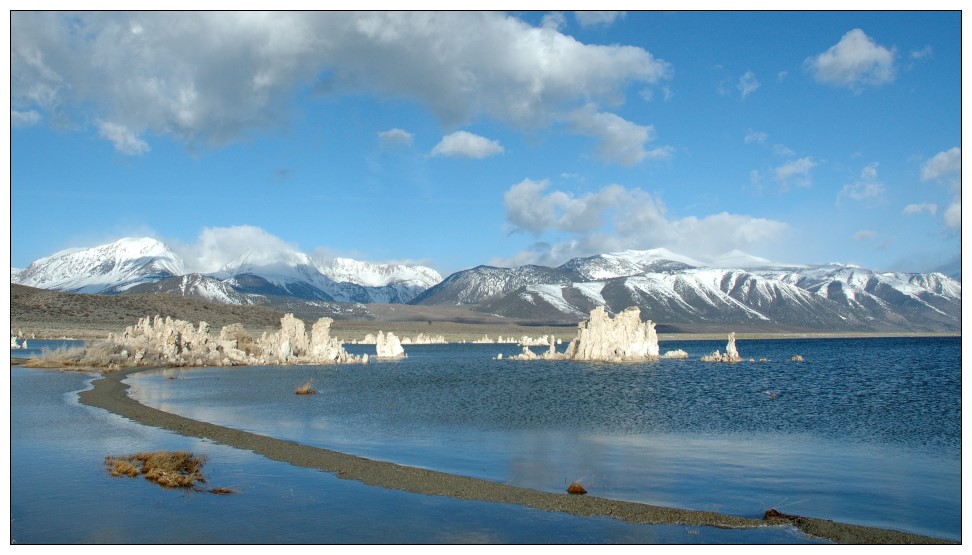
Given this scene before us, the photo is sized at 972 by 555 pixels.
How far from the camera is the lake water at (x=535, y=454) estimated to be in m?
11.9

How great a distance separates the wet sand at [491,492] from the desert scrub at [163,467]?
88.0 inches

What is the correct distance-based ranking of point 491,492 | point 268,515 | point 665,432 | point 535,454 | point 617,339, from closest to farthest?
point 268,515 < point 491,492 < point 535,454 < point 665,432 < point 617,339

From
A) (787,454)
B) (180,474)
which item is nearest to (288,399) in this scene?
(180,474)

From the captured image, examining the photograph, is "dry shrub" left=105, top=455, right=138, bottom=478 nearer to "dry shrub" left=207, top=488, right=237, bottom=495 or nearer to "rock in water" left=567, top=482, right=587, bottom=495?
"dry shrub" left=207, top=488, right=237, bottom=495

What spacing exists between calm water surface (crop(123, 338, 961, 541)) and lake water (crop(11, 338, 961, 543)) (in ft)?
0.28

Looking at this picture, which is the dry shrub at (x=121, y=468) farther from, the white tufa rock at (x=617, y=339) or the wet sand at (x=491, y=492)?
the white tufa rock at (x=617, y=339)

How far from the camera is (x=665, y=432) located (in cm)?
2345

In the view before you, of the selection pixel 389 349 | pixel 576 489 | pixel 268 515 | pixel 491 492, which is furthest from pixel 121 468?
pixel 389 349

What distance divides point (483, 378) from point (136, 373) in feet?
74.1

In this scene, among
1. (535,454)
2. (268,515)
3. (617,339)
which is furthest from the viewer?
(617,339)

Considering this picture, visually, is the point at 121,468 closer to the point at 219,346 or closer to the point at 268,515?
the point at 268,515

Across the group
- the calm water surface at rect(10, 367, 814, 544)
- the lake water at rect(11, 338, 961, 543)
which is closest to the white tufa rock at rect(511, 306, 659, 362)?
the lake water at rect(11, 338, 961, 543)

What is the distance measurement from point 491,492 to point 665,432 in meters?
10.8

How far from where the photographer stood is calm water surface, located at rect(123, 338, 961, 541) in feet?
48.8
